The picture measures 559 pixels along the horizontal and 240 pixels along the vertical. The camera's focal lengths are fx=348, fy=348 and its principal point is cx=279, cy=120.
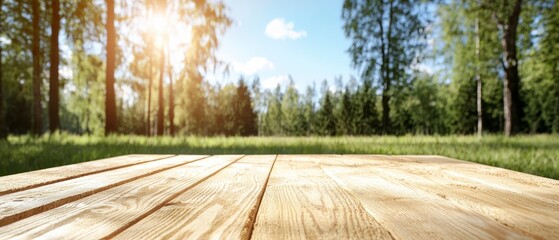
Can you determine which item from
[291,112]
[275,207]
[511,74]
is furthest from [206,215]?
[291,112]

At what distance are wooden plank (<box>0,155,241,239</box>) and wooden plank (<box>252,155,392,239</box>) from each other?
0.36m

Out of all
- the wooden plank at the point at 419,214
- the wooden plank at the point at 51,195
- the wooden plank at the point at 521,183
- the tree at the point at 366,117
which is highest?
the tree at the point at 366,117

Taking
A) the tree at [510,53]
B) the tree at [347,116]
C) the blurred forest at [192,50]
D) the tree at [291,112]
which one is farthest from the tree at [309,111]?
the tree at [510,53]

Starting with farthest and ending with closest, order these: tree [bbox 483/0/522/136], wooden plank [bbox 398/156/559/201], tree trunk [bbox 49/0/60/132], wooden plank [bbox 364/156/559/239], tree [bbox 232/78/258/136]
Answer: tree [bbox 232/78/258/136] → tree [bbox 483/0/522/136] → tree trunk [bbox 49/0/60/132] → wooden plank [bbox 398/156/559/201] → wooden plank [bbox 364/156/559/239]

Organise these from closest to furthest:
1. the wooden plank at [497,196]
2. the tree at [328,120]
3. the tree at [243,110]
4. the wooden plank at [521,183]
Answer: the wooden plank at [497,196]
the wooden plank at [521,183]
the tree at [243,110]
the tree at [328,120]

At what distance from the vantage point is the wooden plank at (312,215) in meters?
0.84

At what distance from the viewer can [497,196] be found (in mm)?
1320

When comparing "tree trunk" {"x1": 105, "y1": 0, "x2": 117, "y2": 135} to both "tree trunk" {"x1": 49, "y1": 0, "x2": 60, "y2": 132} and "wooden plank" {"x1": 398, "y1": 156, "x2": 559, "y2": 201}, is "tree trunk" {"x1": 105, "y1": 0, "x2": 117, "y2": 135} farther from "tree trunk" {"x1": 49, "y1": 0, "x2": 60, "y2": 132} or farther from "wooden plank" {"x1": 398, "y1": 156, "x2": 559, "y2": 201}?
"wooden plank" {"x1": 398, "y1": 156, "x2": 559, "y2": 201}

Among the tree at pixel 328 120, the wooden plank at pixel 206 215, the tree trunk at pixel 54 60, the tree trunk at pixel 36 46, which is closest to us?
the wooden plank at pixel 206 215

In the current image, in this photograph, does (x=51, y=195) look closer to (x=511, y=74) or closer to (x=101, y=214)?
(x=101, y=214)

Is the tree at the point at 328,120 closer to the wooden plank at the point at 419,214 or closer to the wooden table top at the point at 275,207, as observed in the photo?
the wooden table top at the point at 275,207

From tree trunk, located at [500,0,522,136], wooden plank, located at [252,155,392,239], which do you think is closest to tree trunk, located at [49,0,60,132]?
wooden plank, located at [252,155,392,239]

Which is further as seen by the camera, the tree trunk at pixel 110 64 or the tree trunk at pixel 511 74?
the tree trunk at pixel 511 74

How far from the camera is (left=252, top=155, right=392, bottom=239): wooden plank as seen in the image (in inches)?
33.1
